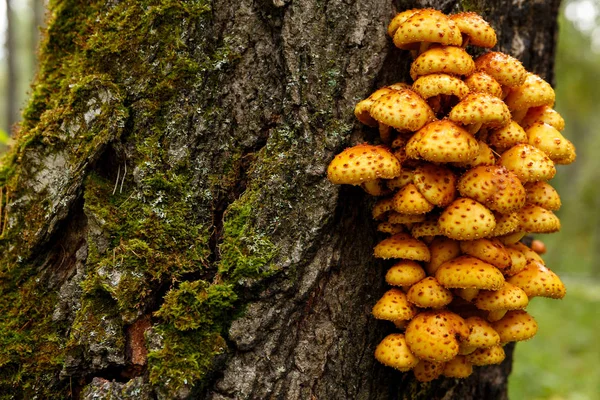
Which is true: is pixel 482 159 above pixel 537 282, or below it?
above

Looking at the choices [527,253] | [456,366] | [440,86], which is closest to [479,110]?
[440,86]

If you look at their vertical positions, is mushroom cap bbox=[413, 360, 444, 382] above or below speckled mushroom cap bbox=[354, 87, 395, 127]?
below

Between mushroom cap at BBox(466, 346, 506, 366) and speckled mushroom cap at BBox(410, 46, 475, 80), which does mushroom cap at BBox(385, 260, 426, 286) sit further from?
speckled mushroom cap at BBox(410, 46, 475, 80)

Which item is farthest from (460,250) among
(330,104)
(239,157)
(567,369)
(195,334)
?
(567,369)

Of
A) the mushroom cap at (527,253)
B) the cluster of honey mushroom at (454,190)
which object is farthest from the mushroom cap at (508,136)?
the mushroom cap at (527,253)

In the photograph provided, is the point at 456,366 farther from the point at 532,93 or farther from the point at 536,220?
the point at 532,93

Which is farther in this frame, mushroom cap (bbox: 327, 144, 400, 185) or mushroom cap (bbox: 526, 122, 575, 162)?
mushroom cap (bbox: 526, 122, 575, 162)

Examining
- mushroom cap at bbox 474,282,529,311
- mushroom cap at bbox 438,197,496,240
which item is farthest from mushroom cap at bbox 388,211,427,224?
mushroom cap at bbox 474,282,529,311
